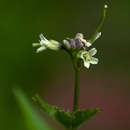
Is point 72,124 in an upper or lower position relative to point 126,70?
lower

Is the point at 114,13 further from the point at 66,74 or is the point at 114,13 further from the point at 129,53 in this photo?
the point at 66,74

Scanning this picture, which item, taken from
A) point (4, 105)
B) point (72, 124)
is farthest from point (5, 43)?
point (72, 124)

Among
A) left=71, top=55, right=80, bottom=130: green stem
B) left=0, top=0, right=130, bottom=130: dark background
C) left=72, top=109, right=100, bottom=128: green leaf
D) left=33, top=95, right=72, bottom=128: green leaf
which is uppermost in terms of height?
left=0, top=0, right=130, bottom=130: dark background

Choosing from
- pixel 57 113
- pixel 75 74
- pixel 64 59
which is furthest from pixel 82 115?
pixel 64 59

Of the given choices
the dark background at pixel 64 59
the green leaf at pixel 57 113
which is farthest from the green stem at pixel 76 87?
the dark background at pixel 64 59

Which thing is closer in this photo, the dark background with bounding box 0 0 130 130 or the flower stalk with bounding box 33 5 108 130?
the flower stalk with bounding box 33 5 108 130

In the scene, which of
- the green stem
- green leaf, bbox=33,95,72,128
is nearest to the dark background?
green leaf, bbox=33,95,72,128

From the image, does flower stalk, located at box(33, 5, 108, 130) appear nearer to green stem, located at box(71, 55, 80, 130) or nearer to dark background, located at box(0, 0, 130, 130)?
green stem, located at box(71, 55, 80, 130)

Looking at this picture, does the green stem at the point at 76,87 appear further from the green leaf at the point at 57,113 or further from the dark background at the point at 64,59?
the dark background at the point at 64,59

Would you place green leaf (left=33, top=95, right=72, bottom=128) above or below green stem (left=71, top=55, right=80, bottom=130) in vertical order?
below
